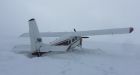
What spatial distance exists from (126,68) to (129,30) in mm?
4416

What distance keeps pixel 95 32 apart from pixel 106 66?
483 centimetres

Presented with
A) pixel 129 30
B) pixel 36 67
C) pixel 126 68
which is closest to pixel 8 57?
pixel 36 67

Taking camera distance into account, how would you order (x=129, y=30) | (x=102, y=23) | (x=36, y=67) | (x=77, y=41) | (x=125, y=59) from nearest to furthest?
1. (x=36, y=67)
2. (x=125, y=59)
3. (x=129, y=30)
4. (x=77, y=41)
5. (x=102, y=23)

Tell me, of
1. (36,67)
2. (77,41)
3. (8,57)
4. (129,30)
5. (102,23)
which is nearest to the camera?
(36,67)

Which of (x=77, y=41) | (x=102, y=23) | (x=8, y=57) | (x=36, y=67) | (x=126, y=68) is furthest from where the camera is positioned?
(x=102, y=23)

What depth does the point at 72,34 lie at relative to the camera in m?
15.2

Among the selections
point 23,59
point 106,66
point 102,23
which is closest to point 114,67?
point 106,66

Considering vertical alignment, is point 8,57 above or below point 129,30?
below

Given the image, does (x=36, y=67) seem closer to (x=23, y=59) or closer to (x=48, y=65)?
(x=48, y=65)

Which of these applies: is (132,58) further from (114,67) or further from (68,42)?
(68,42)

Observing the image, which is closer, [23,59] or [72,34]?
[23,59]

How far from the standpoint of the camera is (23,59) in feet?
36.0

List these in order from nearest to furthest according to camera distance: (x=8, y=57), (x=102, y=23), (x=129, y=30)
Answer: (x=8, y=57) < (x=129, y=30) < (x=102, y=23)

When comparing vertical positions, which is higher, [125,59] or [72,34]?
[72,34]
